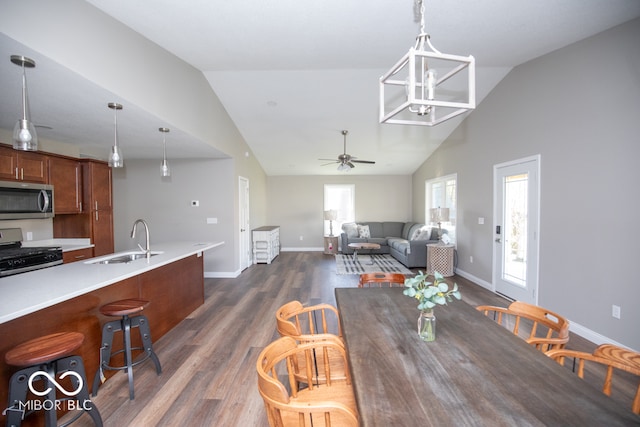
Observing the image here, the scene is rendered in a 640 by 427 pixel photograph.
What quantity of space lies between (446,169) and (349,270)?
116 inches

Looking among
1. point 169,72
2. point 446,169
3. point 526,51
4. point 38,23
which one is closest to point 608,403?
point 38,23

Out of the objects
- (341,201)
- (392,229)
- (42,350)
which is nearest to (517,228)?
(392,229)

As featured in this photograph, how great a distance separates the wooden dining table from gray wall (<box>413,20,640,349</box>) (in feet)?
6.92

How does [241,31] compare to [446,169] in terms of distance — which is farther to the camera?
[446,169]

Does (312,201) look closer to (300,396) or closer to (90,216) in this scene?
(90,216)

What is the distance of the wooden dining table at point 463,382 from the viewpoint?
0.88m

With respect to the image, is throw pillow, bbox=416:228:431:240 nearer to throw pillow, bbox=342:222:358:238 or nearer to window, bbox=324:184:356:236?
throw pillow, bbox=342:222:358:238

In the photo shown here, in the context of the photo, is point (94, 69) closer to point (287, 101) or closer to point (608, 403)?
point (287, 101)

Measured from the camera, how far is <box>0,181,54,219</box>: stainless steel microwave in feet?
10.6

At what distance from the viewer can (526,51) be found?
10.6 feet

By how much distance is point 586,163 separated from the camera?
2.88m

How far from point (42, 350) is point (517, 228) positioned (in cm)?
480

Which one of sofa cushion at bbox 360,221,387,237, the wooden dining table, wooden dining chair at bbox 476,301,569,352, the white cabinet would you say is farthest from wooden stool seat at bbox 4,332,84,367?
sofa cushion at bbox 360,221,387,237

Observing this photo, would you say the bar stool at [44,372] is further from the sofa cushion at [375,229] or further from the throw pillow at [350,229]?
the sofa cushion at [375,229]
